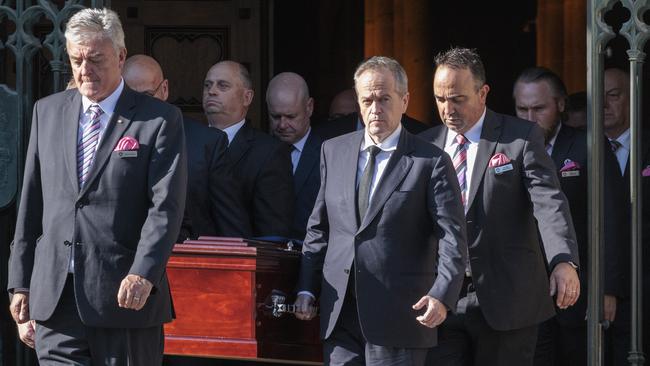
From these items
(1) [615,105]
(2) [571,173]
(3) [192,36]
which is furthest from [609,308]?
(3) [192,36]

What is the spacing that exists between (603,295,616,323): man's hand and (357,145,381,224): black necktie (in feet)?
5.49

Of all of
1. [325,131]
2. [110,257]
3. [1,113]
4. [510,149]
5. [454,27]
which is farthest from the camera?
[454,27]

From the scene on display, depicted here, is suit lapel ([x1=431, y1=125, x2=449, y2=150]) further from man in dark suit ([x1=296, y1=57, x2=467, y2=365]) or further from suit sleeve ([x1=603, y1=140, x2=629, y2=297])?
suit sleeve ([x1=603, y1=140, x2=629, y2=297])

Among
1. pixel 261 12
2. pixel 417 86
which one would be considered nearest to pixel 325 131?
pixel 261 12

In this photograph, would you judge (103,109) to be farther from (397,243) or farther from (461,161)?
(461,161)

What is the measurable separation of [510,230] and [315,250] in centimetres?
95

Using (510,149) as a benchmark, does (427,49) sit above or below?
above

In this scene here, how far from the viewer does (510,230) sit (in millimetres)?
6629

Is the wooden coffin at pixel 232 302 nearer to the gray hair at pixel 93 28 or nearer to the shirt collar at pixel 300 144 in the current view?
the gray hair at pixel 93 28

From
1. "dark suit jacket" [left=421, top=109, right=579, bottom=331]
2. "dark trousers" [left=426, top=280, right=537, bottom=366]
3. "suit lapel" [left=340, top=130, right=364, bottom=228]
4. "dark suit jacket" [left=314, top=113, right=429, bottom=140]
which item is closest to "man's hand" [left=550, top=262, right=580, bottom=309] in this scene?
"dark suit jacket" [left=421, top=109, right=579, bottom=331]

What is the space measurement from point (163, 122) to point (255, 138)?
6.06 ft

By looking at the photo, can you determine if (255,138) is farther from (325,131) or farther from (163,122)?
(163,122)

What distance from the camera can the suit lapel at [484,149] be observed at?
6.65 m

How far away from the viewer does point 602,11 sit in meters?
6.95
